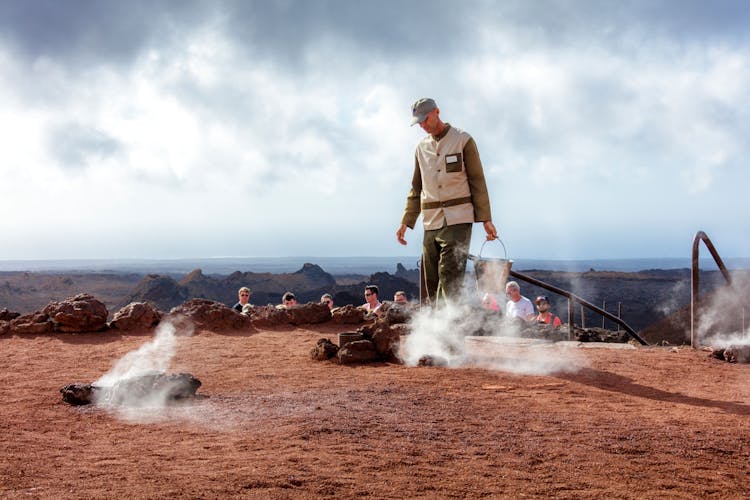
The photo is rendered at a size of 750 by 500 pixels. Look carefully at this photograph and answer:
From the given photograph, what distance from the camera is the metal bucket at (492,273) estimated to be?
6891 millimetres

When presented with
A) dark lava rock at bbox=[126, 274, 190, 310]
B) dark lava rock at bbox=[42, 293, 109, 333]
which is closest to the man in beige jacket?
dark lava rock at bbox=[42, 293, 109, 333]

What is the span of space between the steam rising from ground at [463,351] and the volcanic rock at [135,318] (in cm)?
469

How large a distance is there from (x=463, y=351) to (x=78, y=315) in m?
5.77

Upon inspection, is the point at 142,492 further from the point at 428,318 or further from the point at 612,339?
the point at 612,339

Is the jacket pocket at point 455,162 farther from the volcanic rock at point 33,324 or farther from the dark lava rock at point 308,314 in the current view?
the volcanic rock at point 33,324

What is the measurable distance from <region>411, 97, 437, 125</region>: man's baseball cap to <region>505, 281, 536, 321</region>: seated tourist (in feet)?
14.5

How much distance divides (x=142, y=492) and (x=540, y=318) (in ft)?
26.8

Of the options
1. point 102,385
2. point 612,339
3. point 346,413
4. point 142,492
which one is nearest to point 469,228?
point 346,413

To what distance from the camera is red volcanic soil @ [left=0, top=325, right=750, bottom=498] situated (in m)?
3.31

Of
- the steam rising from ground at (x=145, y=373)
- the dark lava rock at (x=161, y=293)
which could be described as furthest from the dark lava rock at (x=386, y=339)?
the dark lava rock at (x=161, y=293)

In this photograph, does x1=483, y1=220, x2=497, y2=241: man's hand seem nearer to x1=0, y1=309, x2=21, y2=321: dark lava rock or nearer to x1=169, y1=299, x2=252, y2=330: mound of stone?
x1=169, y1=299, x2=252, y2=330: mound of stone

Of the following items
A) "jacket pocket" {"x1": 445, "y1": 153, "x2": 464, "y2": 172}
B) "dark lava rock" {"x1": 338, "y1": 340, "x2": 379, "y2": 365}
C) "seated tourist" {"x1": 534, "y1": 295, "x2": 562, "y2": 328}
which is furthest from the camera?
"seated tourist" {"x1": 534, "y1": 295, "x2": 562, "y2": 328}

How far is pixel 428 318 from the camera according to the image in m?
7.21

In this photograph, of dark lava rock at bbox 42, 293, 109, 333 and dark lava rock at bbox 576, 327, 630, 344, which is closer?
dark lava rock at bbox 576, 327, 630, 344
